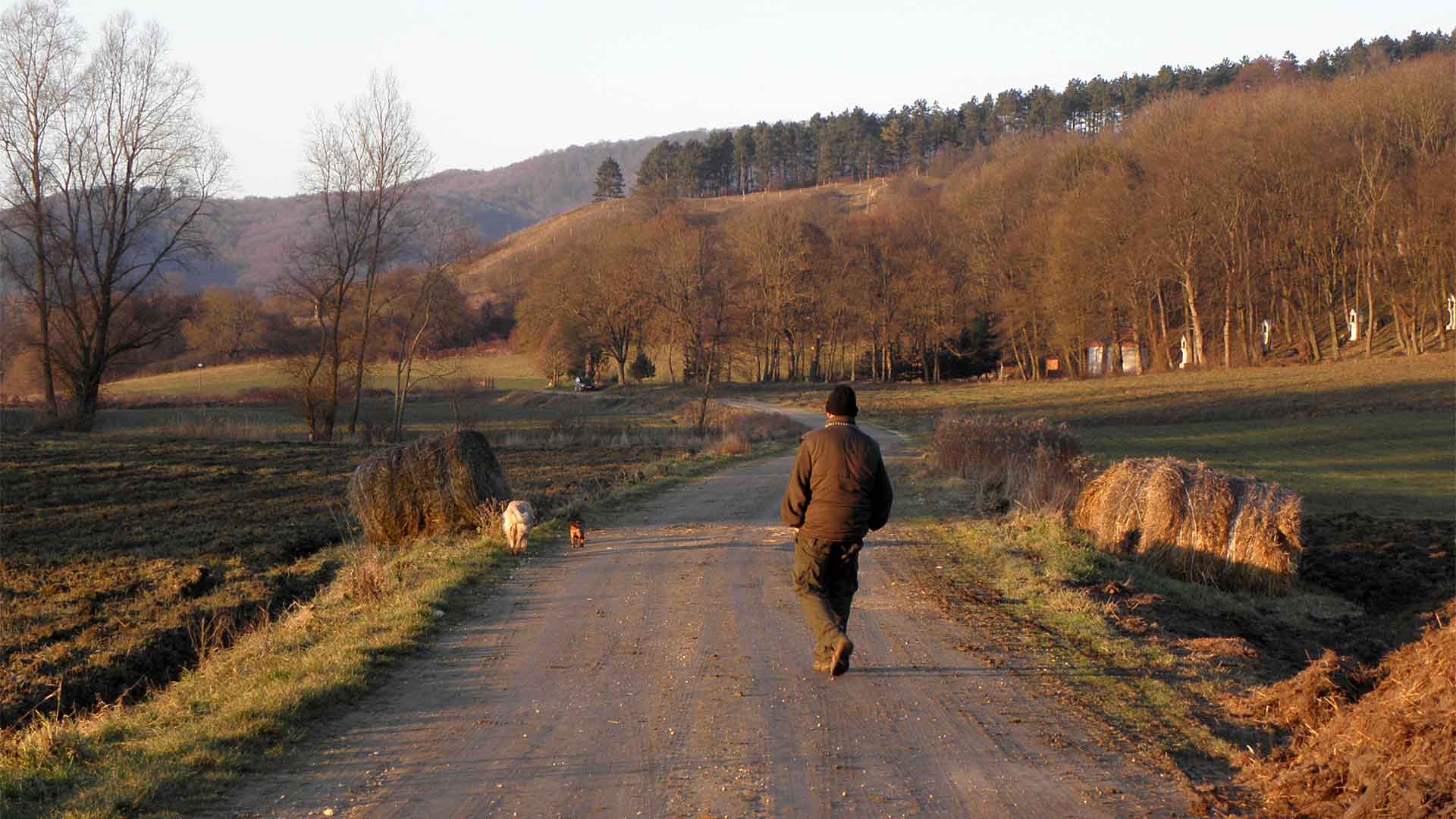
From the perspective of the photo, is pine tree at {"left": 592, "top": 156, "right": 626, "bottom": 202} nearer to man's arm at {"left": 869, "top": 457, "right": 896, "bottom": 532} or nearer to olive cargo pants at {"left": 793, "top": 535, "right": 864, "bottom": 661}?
man's arm at {"left": 869, "top": 457, "right": 896, "bottom": 532}

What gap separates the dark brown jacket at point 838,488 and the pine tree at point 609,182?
16888 centimetres

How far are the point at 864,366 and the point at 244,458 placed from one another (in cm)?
6136

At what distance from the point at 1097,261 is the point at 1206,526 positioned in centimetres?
5119

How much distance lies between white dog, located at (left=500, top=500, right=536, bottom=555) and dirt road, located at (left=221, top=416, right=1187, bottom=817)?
8.64ft

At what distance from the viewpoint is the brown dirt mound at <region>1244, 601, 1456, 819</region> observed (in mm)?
4629

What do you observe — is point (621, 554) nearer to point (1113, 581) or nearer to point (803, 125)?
point (1113, 581)

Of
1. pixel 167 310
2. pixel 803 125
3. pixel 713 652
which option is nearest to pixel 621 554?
pixel 713 652

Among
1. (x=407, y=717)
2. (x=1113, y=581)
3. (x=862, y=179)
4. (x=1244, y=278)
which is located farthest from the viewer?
(x=862, y=179)

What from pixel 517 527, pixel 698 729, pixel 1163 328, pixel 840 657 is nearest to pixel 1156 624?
pixel 840 657

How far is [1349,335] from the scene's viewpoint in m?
68.7

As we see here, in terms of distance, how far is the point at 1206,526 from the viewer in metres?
13.6

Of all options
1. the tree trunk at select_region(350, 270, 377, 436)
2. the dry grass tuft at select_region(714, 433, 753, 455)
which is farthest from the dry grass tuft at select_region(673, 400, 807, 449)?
the tree trunk at select_region(350, 270, 377, 436)

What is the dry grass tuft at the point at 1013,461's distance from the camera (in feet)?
56.0

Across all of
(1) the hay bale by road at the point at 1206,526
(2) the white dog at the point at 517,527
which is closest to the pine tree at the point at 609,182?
(1) the hay bale by road at the point at 1206,526
